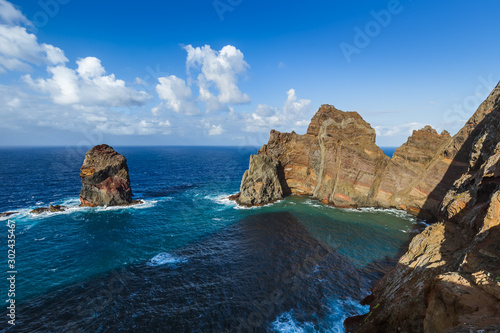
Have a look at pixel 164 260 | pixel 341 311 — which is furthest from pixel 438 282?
pixel 164 260

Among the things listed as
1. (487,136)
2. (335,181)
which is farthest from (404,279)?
(335,181)

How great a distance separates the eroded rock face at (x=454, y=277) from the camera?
11.5 meters

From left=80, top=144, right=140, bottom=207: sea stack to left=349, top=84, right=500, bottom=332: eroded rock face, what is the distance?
6392 centimetres

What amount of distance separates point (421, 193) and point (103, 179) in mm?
85458

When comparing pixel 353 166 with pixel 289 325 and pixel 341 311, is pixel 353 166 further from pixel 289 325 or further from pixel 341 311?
pixel 289 325

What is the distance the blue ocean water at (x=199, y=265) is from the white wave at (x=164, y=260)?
0.53 feet

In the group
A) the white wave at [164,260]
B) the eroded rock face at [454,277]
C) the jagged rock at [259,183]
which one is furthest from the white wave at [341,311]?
the jagged rock at [259,183]

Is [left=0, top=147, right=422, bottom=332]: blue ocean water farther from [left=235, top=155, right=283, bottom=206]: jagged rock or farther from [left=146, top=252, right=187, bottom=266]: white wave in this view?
[left=235, top=155, right=283, bottom=206]: jagged rock

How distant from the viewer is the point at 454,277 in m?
13.3

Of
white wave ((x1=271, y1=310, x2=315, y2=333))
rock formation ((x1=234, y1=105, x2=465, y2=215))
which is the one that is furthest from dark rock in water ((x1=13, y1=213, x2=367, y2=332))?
rock formation ((x1=234, y1=105, x2=465, y2=215))

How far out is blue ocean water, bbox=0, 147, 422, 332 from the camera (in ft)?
79.6

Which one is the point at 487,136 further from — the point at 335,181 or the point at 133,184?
the point at 133,184

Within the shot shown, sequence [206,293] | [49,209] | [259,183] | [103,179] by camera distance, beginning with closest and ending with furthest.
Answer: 1. [206,293]
2. [49,209]
3. [103,179]
4. [259,183]

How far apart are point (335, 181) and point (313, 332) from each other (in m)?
48.2
